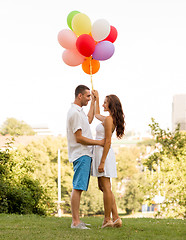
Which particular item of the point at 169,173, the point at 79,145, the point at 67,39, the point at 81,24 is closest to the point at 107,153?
the point at 79,145

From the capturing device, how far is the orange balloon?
22.9ft

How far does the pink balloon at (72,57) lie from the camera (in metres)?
6.81

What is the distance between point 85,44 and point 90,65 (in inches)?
24.1

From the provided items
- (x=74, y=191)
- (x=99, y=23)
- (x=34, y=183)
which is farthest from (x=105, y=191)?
(x=34, y=183)

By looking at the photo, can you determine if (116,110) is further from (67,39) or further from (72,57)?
(67,39)

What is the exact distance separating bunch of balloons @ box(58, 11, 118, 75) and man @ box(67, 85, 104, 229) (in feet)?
3.01

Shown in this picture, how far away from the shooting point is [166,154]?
16797mm

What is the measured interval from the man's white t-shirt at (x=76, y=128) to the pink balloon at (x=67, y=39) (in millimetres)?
1284

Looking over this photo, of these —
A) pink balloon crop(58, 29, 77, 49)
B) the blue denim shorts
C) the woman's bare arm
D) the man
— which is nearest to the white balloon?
pink balloon crop(58, 29, 77, 49)

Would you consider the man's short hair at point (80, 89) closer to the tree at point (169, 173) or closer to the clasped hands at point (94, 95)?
the clasped hands at point (94, 95)

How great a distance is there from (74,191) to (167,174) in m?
10.7

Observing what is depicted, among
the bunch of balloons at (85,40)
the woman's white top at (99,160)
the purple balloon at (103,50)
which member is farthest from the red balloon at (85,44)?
the woman's white top at (99,160)

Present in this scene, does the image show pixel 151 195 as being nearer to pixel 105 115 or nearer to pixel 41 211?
pixel 41 211

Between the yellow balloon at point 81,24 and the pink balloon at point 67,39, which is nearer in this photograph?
the yellow balloon at point 81,24
